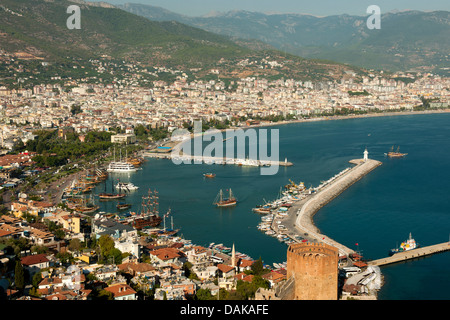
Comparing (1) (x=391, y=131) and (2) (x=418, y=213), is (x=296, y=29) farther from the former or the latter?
(2) (x=418, y=213)

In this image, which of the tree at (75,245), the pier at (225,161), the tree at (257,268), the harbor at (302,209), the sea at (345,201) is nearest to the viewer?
the tree at (257,268)

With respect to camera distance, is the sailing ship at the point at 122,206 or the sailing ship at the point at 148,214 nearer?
the sailing ship at the point at 148,214

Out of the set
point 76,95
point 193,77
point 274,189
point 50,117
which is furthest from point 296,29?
point 274,189

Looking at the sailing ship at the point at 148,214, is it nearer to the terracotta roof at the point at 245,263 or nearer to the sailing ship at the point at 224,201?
the sailing ship at the point at 224,201

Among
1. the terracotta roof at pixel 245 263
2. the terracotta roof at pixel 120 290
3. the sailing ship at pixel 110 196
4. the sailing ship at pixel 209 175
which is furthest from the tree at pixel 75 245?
the sailing ship at pixel 209 175

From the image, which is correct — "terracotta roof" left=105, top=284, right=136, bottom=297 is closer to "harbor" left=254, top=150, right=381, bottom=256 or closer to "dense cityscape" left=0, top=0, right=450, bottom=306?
"dense cityscape" left=0, top=0, right=450, bottom=306

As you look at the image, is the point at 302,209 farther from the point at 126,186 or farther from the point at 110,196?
the point at 126,186

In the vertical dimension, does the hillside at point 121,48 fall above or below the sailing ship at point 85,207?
above
